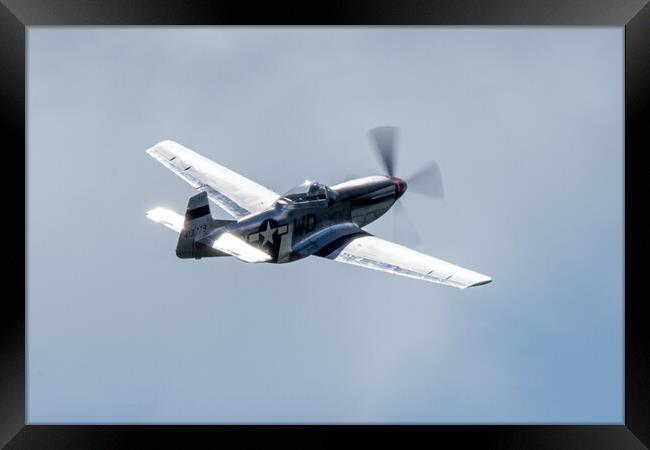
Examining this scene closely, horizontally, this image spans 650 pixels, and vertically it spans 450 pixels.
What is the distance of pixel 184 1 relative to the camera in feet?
36.3

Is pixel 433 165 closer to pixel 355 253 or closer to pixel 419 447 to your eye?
pixel 355 253

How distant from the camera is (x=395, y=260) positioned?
17312 mm

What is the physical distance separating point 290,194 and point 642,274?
9.38m

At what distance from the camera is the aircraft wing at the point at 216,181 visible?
1991cm

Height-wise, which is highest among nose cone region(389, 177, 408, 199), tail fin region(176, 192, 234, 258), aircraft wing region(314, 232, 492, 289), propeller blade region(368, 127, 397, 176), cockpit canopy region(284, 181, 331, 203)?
propeller blade region(368, 127, 397, 176)

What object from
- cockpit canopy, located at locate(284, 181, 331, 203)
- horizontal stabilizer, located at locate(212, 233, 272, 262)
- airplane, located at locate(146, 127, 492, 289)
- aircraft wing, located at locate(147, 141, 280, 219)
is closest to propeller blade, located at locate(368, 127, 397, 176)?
airplane, located at locate(146, 127, 492, 289)

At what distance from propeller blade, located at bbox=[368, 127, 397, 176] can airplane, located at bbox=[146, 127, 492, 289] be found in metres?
0.03

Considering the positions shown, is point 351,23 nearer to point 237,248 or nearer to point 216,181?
point 237,248

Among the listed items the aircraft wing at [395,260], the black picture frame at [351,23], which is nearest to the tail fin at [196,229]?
the aircraft wing at [395,260]

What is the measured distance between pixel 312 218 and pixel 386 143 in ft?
12.7

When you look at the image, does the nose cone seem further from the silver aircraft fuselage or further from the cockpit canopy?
the cockpit canopy

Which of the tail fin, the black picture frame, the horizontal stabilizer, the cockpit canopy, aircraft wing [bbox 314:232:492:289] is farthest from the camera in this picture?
the cockpit canopy

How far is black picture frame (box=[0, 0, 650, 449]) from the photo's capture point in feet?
36.9

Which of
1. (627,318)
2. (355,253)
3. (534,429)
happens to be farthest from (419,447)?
(355,253)
